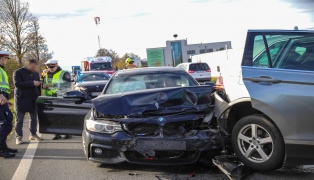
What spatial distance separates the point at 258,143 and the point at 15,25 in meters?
41.2

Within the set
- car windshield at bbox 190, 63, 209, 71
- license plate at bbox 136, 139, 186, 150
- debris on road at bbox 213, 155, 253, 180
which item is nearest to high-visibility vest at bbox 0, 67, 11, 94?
license plate at bbox 136, 139, 186, 150

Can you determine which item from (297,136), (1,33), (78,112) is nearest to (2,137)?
(78,112)

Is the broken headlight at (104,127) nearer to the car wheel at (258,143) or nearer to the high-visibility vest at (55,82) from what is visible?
the car wheel at (258,143)

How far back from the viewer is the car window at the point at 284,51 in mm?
4551

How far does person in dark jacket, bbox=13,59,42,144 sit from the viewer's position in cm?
747

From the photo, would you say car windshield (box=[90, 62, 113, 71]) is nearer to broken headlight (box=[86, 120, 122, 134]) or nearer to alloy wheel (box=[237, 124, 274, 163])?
broken headlight (box=[86, 120, 122, 134])

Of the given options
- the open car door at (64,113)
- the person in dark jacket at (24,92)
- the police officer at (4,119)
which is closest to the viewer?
the police officer at (4,119)

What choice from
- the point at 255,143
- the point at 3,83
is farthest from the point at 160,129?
the point at 3,83

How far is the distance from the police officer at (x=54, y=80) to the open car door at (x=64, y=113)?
1.43 m

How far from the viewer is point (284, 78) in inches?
174

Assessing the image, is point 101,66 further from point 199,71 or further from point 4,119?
point 4,119

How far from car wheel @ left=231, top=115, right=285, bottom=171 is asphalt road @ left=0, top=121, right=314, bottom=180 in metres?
0.18

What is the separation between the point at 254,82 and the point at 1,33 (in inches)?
1607

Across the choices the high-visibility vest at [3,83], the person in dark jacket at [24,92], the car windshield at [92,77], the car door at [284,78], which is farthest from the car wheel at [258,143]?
the car windshield at [92,77]
